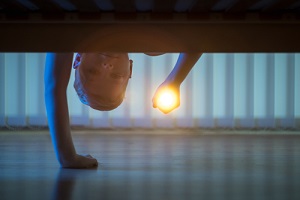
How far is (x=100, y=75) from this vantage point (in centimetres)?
158

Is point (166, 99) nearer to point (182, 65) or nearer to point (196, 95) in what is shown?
point (182, 65)

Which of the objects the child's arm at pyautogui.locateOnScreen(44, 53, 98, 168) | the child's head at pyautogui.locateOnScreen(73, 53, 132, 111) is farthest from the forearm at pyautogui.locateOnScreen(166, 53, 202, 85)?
the child's arm at pyautogui.locateOnScreen(44, 53, 98, 168)

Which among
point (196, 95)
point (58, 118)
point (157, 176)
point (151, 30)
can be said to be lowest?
point (157, 176)

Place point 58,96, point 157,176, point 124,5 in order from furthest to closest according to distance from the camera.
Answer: point 58,96 → point 157,176 → point 124,5

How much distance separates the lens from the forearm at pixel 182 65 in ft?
4.65

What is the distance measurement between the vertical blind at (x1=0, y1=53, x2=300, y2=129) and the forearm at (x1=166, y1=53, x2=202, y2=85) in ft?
6.51

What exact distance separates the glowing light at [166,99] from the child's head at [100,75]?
24cm

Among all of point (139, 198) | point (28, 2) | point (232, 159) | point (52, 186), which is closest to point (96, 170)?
point (52, 186)

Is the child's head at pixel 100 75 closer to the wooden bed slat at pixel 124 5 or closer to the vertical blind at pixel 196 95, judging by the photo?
the wooden bed slat at pixel 124 5

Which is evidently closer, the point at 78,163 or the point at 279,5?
the point at 279,5

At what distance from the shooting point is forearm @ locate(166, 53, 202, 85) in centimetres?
142

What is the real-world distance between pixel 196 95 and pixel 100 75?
199 centimetres

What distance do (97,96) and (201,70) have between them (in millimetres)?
2037

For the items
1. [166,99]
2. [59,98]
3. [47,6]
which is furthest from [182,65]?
[47,6]
